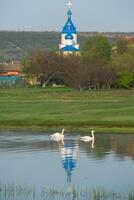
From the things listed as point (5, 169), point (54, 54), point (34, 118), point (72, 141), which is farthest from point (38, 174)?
point (54, 54)

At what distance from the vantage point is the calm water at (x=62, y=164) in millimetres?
24625

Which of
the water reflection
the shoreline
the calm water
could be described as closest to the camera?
the calm water

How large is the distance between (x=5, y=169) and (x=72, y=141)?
11.1 metres

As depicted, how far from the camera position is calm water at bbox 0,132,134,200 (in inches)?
969

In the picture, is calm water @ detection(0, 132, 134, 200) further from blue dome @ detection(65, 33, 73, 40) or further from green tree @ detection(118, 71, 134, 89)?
blue dome @ detection(65, 33, 73, 40)

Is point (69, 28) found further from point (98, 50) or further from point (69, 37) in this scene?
point (98, 50)

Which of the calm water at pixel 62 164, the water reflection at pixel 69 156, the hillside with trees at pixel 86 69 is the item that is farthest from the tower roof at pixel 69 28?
the water reflection at pixel 69 156

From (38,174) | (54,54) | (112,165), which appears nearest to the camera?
(38,174)

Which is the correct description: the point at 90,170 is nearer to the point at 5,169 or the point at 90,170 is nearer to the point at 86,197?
the point at 5,169

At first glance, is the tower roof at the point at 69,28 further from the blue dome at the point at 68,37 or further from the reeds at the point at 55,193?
the reeds at the point at 55,193

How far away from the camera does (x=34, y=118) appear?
50.2 m

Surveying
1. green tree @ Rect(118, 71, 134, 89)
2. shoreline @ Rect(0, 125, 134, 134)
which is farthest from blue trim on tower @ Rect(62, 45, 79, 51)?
shoreline @ Rect(0, 125, 134, 134)

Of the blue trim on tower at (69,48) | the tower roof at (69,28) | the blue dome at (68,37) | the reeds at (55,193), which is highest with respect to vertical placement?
the tower roof at (69,28)

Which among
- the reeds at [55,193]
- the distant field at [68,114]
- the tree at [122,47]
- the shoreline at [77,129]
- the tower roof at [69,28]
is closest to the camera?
the reeds at [55,193]
